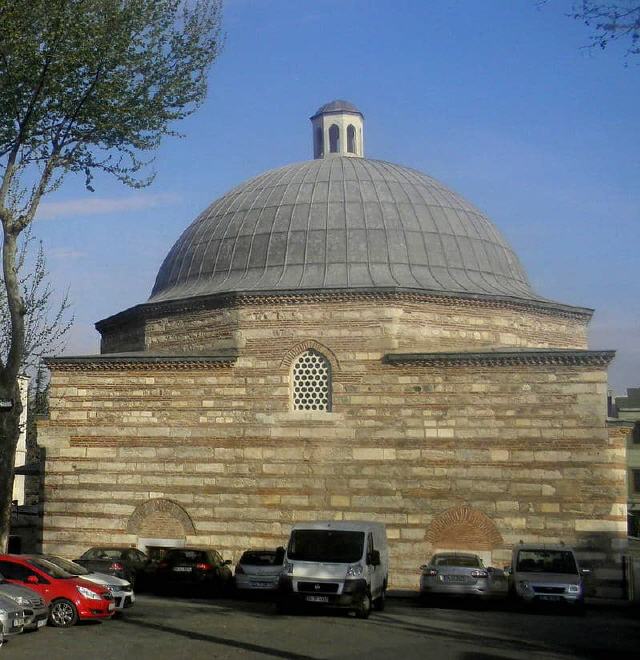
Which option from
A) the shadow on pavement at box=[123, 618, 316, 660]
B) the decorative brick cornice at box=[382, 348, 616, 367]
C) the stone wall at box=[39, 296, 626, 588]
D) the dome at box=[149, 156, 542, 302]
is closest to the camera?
the shadow on pavement at box=[123, 618, 316, 660]

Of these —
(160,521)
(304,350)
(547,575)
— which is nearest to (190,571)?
(160,521)

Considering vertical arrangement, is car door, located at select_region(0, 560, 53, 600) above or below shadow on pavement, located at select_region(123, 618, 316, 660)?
above

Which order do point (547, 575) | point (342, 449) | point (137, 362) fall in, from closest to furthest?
1. point (547, 575)
2. point (342, 449)
3. point (137, 362)

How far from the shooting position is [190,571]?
1875cm

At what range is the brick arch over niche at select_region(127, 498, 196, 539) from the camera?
21.1 metres

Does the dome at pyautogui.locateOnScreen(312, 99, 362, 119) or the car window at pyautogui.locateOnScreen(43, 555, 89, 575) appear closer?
the car window at pyautogui.locateOnScreen(43, 555, 89, 575)

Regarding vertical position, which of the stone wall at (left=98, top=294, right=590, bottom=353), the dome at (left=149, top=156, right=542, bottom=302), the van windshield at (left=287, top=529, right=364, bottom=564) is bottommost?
the van windshield at (left=287, top=529, right=364, bottom=564)

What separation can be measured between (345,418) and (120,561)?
219 inches

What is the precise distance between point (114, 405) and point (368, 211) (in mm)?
8085

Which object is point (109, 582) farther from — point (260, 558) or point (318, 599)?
point (260, 558)

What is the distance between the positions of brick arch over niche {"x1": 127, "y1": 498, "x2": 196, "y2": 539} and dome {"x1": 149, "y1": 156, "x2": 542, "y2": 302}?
16.8 ft

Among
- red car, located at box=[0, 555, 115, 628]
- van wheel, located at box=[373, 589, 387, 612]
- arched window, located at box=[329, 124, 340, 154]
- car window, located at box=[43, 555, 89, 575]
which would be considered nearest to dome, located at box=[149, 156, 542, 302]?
arched window, located at box=[329, 124, 340, 154]

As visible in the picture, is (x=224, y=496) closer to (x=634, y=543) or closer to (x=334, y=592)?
(x=334, y=592)

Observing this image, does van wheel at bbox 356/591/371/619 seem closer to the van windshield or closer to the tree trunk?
the van windshield
